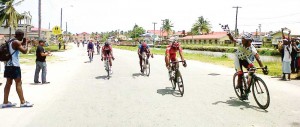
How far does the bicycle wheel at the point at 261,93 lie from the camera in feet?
24.9

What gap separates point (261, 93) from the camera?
7840 millimetres

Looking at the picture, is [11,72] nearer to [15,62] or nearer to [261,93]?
[15,62]

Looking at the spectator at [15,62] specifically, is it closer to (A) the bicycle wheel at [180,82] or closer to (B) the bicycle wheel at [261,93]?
(A) the bicycle wheel at [180,82]

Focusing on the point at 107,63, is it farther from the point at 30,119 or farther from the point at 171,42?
the point at 30,119

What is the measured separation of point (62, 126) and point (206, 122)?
282 centimetres

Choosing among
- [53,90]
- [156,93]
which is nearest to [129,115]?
[156,93]

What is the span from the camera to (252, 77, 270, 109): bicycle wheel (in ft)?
24.9

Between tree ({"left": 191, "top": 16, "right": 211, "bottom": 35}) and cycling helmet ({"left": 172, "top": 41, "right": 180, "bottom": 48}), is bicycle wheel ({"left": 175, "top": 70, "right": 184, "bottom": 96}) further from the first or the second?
tree ({"left": 191, "top": 16, "right": 211, "bottom": 35})

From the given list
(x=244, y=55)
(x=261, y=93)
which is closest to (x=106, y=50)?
(x=244, y=55)

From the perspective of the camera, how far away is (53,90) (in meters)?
→ 10.8

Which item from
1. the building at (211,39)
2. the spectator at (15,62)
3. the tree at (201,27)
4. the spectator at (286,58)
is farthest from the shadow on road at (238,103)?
the tree at (201,27)

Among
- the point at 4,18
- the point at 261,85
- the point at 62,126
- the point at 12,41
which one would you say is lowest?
the point at 62,126

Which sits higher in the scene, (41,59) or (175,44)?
(175,44)

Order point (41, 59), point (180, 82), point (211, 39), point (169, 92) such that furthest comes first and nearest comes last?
1. point (211, 39)
2. point (41, 59)
3. point (169, 92)
4. point (180, 82)
